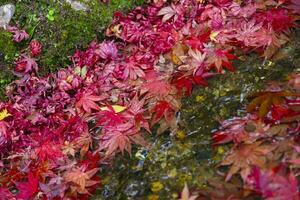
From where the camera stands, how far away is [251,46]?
2.84 m

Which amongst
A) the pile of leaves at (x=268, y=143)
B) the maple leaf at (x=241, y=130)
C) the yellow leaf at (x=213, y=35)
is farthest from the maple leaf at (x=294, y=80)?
the yellow leaf at (x=213, y=35)

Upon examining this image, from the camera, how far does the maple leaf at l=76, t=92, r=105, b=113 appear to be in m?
2.86

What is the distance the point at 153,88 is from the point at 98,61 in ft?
2.29

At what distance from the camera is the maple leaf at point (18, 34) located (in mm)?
3403

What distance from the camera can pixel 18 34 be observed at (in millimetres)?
3414

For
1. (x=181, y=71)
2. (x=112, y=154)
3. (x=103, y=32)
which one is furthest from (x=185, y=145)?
(x=103, y=32)

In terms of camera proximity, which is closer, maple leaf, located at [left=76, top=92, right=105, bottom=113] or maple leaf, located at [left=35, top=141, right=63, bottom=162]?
maple leaf, located at [left=35, top=141, right=63, bottom=162]

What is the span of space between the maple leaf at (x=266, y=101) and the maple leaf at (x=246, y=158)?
0.75 ft

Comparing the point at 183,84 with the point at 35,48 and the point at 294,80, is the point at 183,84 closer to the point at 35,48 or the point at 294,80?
the point at 294,80

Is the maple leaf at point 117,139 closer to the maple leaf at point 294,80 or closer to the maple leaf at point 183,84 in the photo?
the maple leaf at point 183,84

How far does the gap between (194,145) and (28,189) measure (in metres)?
A: 1.04

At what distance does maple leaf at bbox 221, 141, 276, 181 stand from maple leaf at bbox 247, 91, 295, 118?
229mm

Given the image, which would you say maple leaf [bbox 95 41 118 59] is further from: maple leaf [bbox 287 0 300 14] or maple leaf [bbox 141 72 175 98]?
maple leaf [bbox 287 0 300 14]

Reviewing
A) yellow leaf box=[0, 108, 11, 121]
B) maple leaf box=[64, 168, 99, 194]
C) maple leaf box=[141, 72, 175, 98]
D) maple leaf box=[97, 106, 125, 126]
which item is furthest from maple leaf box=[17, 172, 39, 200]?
maple leaf box=[141, 72, 175, 98]
